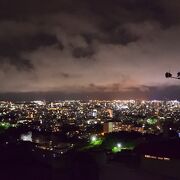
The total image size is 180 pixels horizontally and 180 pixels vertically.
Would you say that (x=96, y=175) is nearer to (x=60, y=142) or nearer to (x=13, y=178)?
(x=13, y=178)

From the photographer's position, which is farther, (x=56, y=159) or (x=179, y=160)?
(x=56, y=159)

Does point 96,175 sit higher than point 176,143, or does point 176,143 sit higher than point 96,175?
point 176,143

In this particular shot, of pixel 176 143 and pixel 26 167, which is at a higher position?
pixel 176 143

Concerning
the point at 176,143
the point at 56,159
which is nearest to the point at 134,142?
the point at 56,159

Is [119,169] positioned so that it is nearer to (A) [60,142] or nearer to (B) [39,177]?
(B) [39,177]

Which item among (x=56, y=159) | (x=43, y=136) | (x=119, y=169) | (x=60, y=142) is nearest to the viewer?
(x=119, y=169)

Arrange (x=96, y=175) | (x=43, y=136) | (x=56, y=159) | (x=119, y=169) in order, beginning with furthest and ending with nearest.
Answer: (x=43, y=136), (x=56, y=159), (x=96, y=175), (x=119, y=169)

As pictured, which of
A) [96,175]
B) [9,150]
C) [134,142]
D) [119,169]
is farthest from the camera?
[134,142]

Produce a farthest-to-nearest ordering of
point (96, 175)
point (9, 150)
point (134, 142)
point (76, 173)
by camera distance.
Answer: point (134, 142) → point (9, 150) → point (76, 173) → point (96, 175)

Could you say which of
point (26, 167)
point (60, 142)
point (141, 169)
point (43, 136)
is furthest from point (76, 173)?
point (43, 136)
